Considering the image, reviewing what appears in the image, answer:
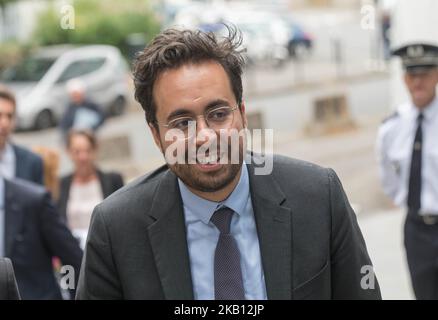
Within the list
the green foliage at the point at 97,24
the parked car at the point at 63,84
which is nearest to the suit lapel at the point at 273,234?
the parked car at the point at 63,84

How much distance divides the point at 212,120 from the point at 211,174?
0.15m

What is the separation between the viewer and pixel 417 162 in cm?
537

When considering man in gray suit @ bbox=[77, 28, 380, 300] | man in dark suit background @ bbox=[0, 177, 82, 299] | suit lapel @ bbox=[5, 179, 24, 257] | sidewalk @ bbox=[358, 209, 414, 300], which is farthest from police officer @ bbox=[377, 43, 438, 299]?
man in gray suit @ bbox=[77, 28, 380, 300]

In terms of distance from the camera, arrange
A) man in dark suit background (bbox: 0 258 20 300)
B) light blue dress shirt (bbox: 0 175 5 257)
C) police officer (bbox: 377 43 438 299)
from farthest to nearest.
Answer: police officer (bbox: 377 43 438 299), light blue dress shirt (bbox: 0 175 5 257), man in dark suit background (bbox: 0 258 20 300)

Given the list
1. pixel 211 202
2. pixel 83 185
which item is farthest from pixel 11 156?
pixel 211 202

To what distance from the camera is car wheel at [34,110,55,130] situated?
636 inches

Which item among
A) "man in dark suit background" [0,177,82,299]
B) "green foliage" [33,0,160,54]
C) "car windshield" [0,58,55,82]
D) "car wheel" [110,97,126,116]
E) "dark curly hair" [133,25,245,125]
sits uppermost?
"green foliage" [33,0,160,54]

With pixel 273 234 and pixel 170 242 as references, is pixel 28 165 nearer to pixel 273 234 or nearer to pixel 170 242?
pixel 170 242

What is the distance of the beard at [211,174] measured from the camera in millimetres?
2303

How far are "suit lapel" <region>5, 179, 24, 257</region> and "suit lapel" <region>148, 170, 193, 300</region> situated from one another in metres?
2.06

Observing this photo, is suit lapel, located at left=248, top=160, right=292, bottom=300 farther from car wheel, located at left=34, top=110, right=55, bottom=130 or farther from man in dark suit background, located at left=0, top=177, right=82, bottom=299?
car wheel, located at left=34, top=110, right=55, bottom=130

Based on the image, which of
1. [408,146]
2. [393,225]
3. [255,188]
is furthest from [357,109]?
[255,188]

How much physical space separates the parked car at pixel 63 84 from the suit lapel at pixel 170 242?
13.6m
